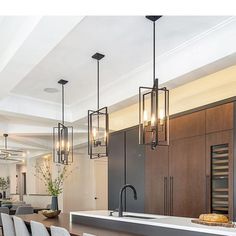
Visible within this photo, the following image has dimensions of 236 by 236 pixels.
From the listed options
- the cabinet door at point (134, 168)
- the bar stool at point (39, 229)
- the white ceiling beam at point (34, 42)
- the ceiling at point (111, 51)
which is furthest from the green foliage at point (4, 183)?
the bar stool at point (39, 229)

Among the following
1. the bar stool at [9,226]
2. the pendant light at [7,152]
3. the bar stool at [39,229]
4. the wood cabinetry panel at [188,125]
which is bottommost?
the bar stool at [9,226]

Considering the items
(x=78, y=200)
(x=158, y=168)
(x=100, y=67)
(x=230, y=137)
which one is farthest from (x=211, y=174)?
(x=78, y=200)

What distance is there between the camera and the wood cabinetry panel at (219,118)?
446cm

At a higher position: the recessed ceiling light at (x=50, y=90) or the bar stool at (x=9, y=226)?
the recessed ceiling light at (x=50, y=90)

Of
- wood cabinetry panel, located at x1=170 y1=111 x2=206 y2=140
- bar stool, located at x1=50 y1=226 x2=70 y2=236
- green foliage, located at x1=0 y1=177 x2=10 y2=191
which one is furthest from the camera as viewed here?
green foliage, located at x1=0 y1=177 x2=10 y2=191

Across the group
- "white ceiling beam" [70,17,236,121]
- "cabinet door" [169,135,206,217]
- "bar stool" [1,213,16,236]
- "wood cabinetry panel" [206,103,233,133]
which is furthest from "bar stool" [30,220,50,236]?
"wood cabinetry panel" [206,103,233,133]

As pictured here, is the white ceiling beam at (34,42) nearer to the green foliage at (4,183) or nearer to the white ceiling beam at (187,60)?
the white ceiling beam at (187,60)

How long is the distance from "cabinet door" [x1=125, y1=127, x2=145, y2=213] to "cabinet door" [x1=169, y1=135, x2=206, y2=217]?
82 centimetres

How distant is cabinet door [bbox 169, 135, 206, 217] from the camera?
4.88 m

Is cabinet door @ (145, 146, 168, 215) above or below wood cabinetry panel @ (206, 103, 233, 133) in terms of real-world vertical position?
below

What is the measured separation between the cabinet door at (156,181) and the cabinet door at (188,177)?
0.55 ft

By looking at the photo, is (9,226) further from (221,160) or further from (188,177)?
(221,160)

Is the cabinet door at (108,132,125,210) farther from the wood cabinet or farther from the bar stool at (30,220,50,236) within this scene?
the bar stool at (30,220,50,236)

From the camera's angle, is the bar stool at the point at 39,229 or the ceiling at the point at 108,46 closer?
the ceiling at the point at 108,46
